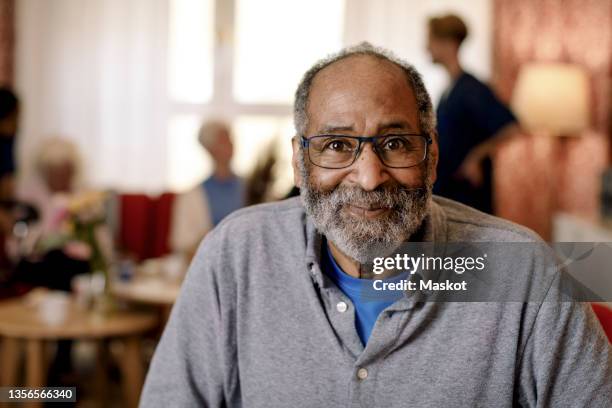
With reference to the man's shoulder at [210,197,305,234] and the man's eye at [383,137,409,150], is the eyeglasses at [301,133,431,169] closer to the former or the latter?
the man's eye at [383,137,409,150]

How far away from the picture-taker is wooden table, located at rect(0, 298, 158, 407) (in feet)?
8.46

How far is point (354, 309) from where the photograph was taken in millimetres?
1021

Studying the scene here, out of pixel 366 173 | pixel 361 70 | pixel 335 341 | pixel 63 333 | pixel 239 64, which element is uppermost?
pixel 239 64

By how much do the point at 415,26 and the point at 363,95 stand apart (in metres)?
3.90

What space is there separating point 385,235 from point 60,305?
6.15ft

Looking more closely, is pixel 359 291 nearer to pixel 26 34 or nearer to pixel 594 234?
pixel 594 234

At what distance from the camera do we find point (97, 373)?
334 centimetres

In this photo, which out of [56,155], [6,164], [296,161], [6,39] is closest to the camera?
Result: [296,161]

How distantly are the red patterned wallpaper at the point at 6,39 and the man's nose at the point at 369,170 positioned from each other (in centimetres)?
417

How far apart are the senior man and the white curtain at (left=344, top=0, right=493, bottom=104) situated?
3.74m

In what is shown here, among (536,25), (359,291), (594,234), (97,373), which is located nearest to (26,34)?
(97,373)

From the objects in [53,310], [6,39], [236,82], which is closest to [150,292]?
[53,310]

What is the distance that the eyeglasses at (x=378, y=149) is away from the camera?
100 centimetres

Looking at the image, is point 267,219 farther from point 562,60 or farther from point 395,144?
Answer: point 562,60
